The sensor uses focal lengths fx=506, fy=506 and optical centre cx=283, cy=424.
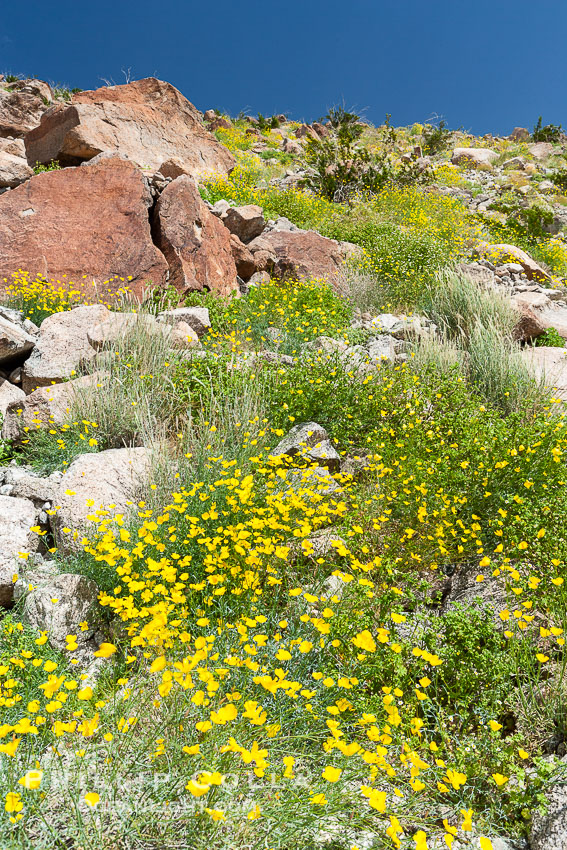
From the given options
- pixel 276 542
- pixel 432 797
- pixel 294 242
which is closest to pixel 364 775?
pixel 432 797

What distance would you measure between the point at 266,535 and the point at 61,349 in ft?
11.6

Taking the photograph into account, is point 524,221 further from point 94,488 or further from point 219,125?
point 94,488

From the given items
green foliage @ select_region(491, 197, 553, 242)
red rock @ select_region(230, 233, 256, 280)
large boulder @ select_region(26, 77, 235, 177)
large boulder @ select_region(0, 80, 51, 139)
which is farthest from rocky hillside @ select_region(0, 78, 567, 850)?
large boulder @ select_region(0, 80, 51, 139)

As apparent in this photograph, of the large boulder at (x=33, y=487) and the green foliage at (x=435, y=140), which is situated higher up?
the green foliage at (x=435, y=140)

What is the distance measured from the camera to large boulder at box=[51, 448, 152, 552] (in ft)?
10.8

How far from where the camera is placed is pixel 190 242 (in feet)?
24.8

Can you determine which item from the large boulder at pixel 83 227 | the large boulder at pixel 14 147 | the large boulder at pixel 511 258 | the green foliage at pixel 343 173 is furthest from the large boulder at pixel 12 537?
the green foliage at pixel 343 173

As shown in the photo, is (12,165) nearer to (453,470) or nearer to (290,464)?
(290,464)

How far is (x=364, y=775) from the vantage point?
1.73 metres

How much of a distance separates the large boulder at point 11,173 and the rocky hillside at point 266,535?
1.6 inches

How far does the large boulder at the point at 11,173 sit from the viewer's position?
8.78 m

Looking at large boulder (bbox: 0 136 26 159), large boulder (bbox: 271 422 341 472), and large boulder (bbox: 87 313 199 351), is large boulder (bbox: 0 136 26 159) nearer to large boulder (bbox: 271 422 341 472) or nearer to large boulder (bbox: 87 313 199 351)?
large boulder (bbox: 87 313 199 351)

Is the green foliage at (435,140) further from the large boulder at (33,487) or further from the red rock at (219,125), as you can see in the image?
the large boulder at (33,487)

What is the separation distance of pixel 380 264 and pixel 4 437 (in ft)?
20.7
